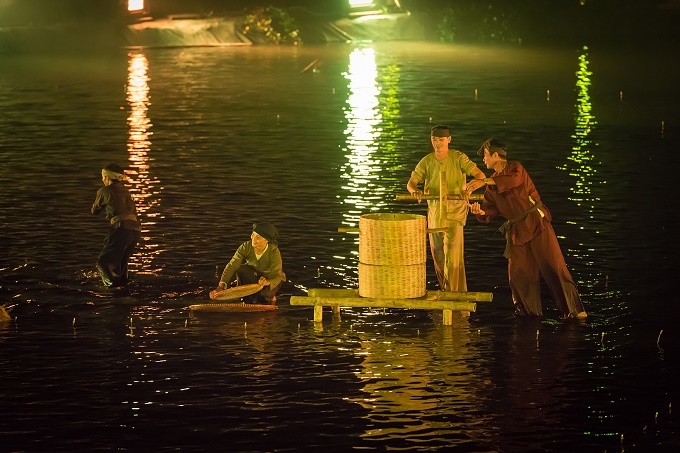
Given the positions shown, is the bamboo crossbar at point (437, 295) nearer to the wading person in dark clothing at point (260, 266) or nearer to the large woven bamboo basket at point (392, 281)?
the large woven bamboo basket at point (392, 281)

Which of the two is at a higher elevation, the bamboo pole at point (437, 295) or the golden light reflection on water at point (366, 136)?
the golden light reflection on water at point (366, 136)

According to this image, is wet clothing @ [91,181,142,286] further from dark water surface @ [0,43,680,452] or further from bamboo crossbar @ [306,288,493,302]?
bamboo crossbar @ [306,288,493,302]

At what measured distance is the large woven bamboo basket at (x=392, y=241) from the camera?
42.3 feet

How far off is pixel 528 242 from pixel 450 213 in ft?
2.58

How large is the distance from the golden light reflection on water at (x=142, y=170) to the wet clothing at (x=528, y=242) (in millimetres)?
4082

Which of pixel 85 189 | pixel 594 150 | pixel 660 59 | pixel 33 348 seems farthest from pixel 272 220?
pixel 660 59

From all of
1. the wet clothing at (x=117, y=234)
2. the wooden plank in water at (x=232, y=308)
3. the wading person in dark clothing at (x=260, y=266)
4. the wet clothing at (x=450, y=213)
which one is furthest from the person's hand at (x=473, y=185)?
the wet clothing at (x=117, y=234)

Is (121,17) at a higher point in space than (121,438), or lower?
higher

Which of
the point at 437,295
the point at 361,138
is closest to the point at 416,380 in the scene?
the point at 437,295

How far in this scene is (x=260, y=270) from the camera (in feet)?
45.1

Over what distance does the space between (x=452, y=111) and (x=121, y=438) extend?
2077 cm

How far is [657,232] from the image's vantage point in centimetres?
1750

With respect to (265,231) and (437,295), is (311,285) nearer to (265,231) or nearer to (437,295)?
(265,231)

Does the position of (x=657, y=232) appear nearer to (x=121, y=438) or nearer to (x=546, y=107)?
(x=121, y=438)
